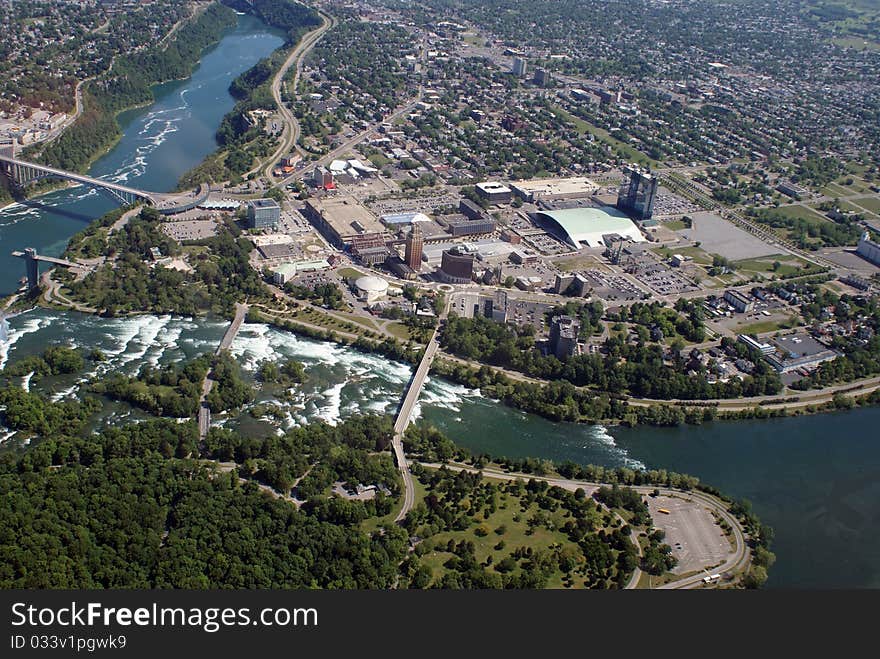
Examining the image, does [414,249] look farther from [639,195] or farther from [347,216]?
[639,195]

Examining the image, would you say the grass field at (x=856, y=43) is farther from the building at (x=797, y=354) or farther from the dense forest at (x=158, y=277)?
the dense forest at (x=158, y=277)

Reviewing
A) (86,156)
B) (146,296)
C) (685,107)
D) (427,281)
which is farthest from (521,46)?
(146,296)

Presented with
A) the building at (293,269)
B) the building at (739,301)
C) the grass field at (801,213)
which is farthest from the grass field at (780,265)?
the building at (293,269)

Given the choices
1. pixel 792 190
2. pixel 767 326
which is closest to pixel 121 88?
pixel 792 190

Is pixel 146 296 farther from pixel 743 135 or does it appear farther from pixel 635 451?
pixel 743 135

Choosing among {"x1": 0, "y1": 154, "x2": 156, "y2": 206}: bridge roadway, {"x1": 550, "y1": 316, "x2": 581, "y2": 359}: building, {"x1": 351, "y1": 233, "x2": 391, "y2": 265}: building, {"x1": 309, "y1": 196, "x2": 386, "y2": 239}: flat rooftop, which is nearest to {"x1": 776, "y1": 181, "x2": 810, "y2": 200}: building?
{"x1": 309, "y1": 196, "x2": 386, "y2": 239}: flat rooftop

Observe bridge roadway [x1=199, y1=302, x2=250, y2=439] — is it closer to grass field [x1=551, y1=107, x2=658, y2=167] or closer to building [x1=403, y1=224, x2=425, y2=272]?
building [x1=403, y1=224, x2=425, y2=272]
